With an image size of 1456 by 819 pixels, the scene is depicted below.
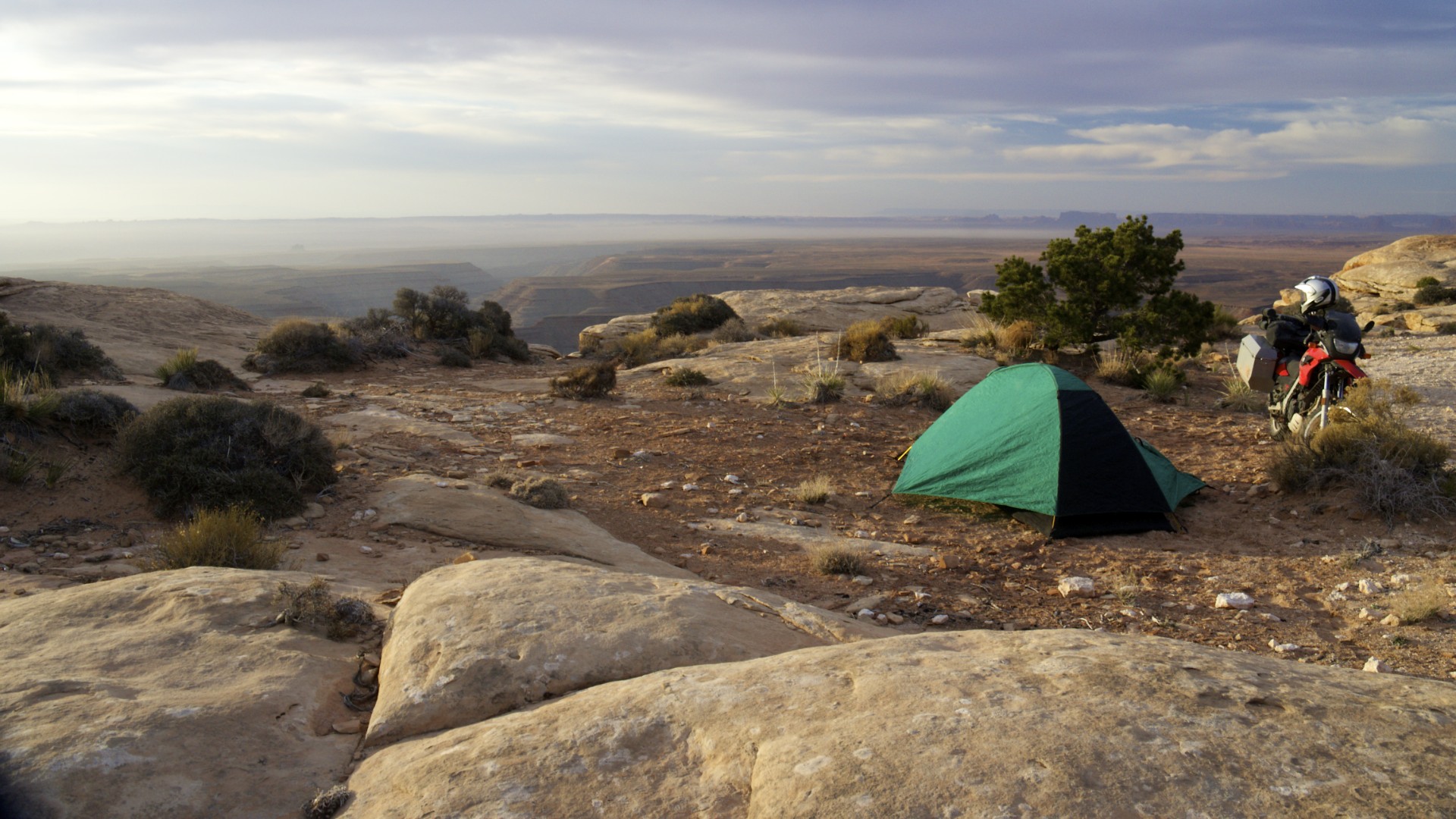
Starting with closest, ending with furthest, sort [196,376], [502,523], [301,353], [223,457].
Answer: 1. [502,523]
2. [223,457]
3. [196,376]
4. [301,353]

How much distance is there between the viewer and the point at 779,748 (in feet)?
7.30

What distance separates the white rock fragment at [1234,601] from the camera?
17.2ft

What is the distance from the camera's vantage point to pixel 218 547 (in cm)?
477

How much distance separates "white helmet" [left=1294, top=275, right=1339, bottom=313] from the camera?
7.55 meters

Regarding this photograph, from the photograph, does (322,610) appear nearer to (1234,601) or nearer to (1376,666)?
(1376,666)

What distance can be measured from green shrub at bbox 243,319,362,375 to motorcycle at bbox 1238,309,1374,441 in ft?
49.9

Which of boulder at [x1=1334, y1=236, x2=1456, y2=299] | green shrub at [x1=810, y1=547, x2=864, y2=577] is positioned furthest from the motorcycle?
boulder at [x1=1334, y1=236, x2=1456, y2=299]

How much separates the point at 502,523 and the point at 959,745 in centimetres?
469

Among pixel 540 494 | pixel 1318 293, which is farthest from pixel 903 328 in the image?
pixel 540 494

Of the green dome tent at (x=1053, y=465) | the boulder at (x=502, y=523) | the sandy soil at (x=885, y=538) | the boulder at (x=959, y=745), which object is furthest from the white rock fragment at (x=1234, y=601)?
the boulder at (x=502, y=523)

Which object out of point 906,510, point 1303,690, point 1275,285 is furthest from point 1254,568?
point 1275,285

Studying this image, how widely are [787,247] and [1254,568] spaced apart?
7239 inches

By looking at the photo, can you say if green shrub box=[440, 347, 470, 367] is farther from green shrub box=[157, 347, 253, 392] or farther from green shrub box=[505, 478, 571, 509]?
green shrub box=[505, 478, 571, 509]

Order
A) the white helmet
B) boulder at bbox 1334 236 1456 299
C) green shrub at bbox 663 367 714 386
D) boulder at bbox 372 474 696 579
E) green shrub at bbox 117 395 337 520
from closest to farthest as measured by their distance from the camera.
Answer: boulder at bbox 372 474 696 579 < green shrub at bbox 117 395 337 520 < the white helmet < green shrub at bbox 663 367 714 386 < boulder at bbox 1334 236 1456 299
